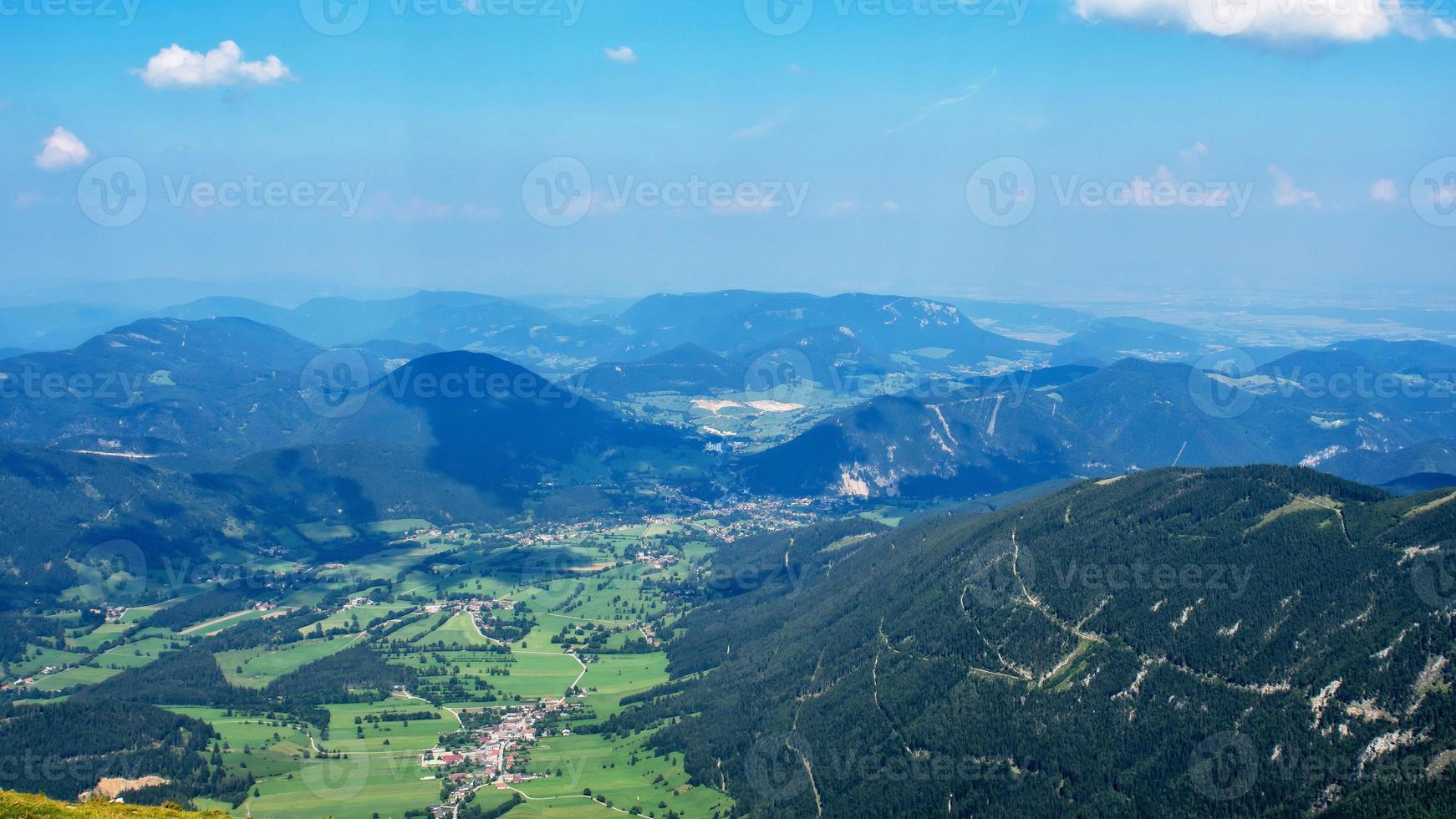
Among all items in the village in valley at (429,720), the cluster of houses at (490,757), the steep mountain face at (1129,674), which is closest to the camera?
the steep mountain face at (1129,674)

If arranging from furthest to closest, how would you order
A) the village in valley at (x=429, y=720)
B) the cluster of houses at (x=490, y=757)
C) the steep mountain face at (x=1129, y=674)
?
the cluster of houses at (x=490, y=757) → the village in valley at (x=429, y=720) → the steep mountain face at (x=1129, y=674)

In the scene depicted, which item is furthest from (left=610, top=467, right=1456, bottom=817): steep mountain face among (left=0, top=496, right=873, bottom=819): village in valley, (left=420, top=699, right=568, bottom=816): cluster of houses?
(left=420, top=699, right=568, bottom=816): cluster of houses

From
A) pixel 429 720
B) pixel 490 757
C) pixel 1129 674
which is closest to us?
pixel 1129 674

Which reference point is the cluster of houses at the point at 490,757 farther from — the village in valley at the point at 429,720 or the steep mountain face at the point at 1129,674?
the steep mountain face at the point at 1129,674

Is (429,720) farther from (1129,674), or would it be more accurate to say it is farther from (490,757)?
(1129,674)

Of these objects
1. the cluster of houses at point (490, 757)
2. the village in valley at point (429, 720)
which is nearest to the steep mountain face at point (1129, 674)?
the village in valley at point (429, 720)

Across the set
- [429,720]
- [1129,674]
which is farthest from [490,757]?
[1129,674]

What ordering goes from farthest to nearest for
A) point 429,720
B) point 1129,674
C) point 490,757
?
1. point 429,720
2. point 490,757
3. point 1129,674

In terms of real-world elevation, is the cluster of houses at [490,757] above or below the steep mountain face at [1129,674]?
below

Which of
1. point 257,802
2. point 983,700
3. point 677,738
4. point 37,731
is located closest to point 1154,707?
point 983,700

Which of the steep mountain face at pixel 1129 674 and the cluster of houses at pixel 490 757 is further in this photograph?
the cluster of houses at pixel 490 757
